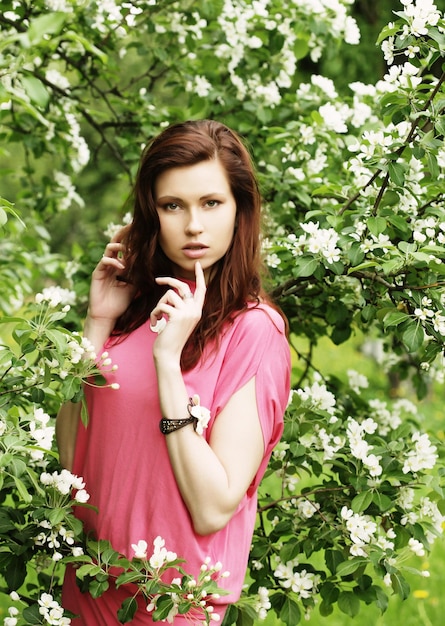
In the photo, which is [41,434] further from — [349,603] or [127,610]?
[349,603]

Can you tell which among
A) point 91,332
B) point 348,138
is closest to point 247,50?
point 348,138

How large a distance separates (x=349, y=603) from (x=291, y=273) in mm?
1031

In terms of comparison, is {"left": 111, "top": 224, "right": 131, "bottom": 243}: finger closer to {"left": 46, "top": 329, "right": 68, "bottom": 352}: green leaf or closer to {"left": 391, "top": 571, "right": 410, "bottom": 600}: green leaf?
{"left": 46, "top": 329, "right": 68, "bottom": 352}: green leaf

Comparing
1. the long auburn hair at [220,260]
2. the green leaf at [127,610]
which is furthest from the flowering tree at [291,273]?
the long auburn hair at [220,260]

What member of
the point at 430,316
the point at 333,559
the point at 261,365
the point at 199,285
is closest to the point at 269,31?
the point at 430,316

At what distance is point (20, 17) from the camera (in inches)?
126

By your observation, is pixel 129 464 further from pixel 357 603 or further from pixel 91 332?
pixel 357 603

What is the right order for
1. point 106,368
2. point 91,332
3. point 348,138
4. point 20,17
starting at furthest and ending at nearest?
point 20,17
point 348,138
point 91,332
point 106,368

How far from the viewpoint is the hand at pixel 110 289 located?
225cm

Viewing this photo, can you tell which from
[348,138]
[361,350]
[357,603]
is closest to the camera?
[357,603]

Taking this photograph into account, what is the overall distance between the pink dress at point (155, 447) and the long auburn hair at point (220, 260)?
0.06 m

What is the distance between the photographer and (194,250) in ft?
6.79

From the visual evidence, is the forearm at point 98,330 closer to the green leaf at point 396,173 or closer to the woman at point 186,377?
the woman at point 186,377

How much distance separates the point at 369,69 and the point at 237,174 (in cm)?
614
